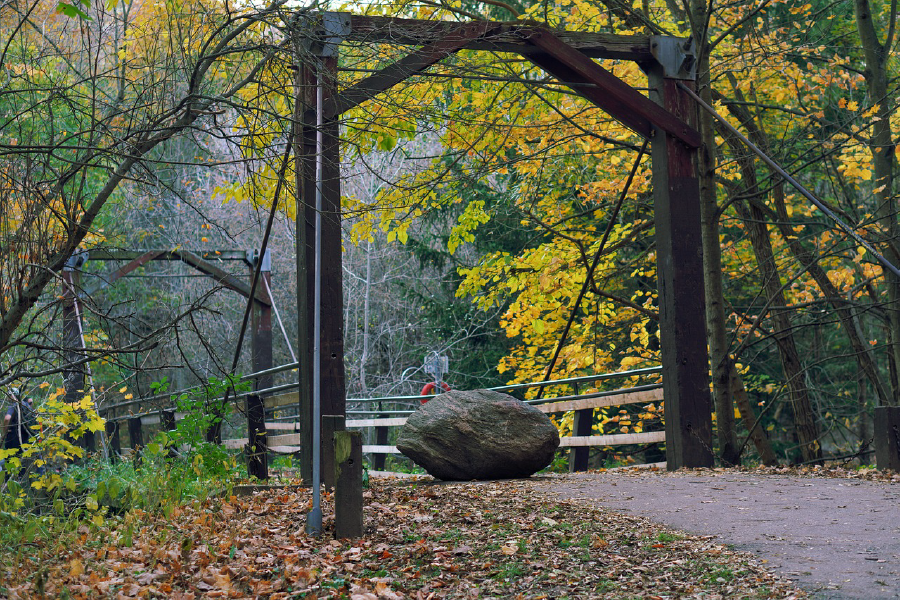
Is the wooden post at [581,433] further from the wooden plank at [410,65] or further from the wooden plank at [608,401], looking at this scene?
the wooden plank at [410,65]

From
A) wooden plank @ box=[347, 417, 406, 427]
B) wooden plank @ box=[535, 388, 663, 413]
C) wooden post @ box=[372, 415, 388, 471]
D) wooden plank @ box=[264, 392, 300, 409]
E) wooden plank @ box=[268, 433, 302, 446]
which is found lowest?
wooden post @ box=[372, 415, 388, 471]

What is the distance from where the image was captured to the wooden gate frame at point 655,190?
23.2ft

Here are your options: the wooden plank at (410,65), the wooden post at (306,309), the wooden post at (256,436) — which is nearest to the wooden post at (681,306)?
the wooden plank at (410,65)

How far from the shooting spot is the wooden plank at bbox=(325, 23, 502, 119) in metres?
6.55

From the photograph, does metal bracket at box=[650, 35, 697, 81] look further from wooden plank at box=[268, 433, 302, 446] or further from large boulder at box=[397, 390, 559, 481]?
wooden plank at box=[268, 433, 302, 446]

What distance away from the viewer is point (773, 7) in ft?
48.5

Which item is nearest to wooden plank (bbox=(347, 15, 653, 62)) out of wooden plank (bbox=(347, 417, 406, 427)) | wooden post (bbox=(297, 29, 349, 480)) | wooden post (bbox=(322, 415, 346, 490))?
wooden post (bbox=(297, 29, 349, 480))

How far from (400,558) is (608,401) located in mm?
4848

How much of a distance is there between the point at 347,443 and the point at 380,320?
17244 mm

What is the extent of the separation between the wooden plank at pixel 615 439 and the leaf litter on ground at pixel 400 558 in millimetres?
2740

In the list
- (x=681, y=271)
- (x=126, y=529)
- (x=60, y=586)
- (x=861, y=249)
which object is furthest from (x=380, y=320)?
(x=60, y=586)

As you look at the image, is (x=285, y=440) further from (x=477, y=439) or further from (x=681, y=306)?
(x=681, y=306)

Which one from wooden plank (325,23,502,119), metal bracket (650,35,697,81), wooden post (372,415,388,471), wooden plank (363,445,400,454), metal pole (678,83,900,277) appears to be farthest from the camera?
wooden post (372,415,388,471)

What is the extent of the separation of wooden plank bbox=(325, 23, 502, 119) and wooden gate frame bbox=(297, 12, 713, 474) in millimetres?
13
